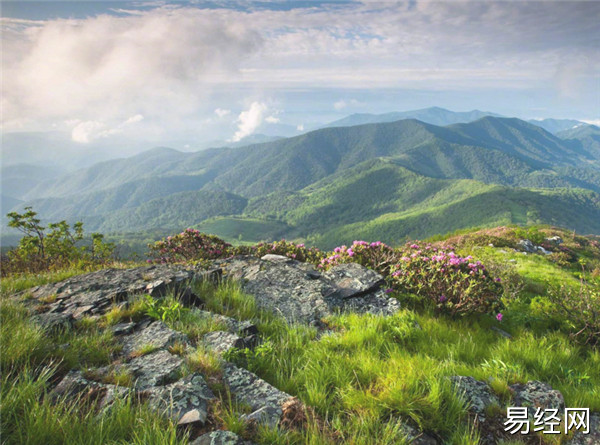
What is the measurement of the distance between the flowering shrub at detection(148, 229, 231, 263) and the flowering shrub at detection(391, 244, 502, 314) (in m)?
6.10

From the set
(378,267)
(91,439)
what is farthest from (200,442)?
(378,267)

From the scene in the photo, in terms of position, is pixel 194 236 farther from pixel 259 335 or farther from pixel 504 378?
pixel 504 378

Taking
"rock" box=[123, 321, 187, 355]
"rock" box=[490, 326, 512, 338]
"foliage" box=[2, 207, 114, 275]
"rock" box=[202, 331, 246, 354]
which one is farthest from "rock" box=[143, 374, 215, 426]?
"foliage" box=[2, 207, 114, 275]

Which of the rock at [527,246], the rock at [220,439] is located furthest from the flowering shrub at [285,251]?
the rock at [527,246]

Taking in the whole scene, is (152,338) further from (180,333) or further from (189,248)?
(189,248)

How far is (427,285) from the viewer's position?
6141 millimetres

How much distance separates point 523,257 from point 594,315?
432 inches

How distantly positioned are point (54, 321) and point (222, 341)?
2.35 metres

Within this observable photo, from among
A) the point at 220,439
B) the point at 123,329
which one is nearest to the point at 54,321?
the point at 123,329

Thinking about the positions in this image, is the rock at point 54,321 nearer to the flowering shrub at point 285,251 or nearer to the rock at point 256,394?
the rock at point 256,394

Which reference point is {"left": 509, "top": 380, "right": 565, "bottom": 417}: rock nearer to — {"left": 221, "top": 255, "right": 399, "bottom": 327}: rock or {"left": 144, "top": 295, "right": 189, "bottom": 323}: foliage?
{"left": 221, "top": 255, "right": 399, "bottom": 327}: rock

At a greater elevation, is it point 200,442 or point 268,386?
point 200,442

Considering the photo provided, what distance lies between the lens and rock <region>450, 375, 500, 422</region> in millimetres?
3090

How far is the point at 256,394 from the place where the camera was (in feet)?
10.2
